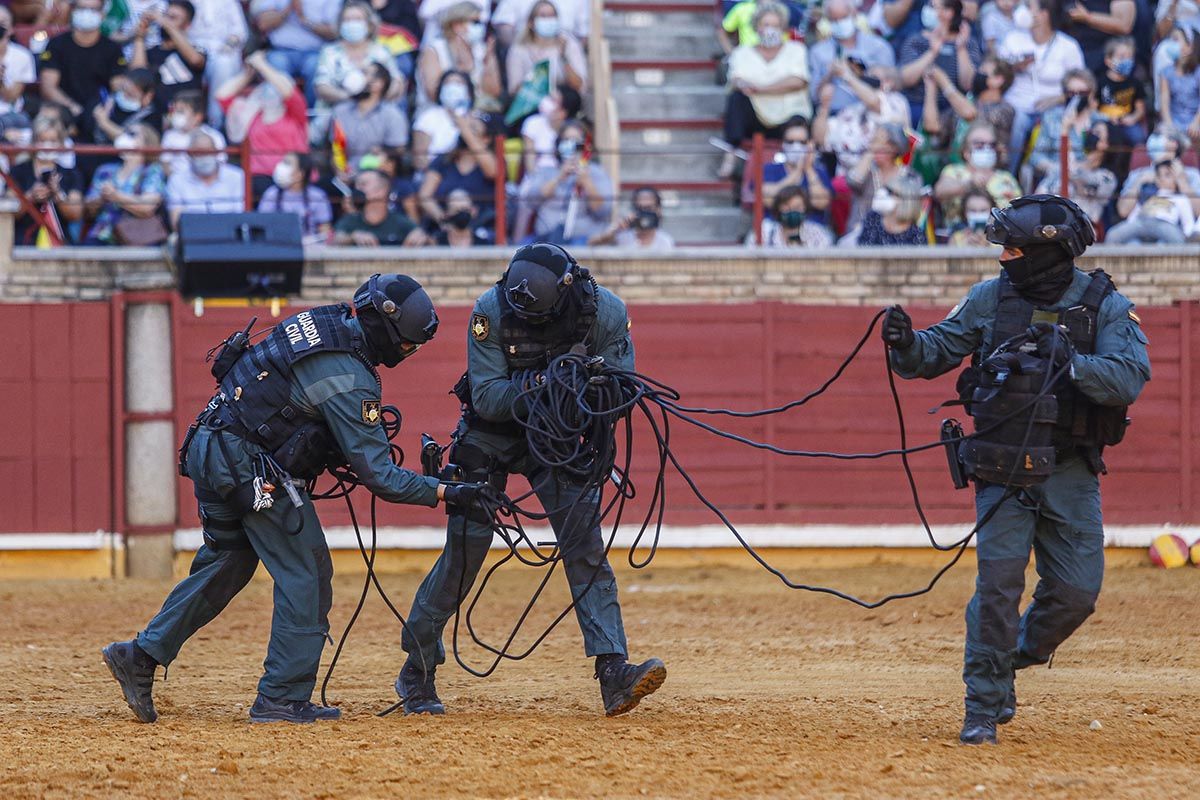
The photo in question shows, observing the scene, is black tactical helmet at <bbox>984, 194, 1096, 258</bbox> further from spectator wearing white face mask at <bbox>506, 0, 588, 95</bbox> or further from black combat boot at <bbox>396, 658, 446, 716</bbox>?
spectator wearing white face mask at <bbox>506, 0, 588, 95</bbox>

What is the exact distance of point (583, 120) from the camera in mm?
15219

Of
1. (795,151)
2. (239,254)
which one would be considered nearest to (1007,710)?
(795,151)

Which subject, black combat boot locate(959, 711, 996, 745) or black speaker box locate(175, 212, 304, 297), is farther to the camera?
black speaker box locate(175, 212, 304, 297)

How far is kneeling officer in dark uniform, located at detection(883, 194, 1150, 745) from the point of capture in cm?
661

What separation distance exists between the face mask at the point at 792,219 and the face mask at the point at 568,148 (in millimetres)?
1836

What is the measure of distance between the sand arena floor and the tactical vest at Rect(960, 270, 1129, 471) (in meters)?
1.24

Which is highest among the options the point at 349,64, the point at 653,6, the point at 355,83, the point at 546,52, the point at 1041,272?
the point at 653,6

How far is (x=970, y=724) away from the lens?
675 cm

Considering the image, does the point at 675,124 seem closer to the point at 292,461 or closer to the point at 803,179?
the point at 803,179

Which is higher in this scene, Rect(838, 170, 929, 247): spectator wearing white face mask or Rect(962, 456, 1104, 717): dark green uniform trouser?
Rect(838, 170, 929, 247): spectator wearing white face mask

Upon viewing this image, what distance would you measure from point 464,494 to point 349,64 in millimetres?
8715

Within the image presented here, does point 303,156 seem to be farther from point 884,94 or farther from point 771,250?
point 884,94

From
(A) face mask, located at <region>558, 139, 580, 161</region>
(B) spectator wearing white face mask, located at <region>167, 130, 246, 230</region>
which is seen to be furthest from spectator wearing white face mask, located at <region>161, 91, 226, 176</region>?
(A) face mask, located at <region>558, 139, 580, 161</region>

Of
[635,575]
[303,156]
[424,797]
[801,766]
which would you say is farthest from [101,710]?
[303,156]
